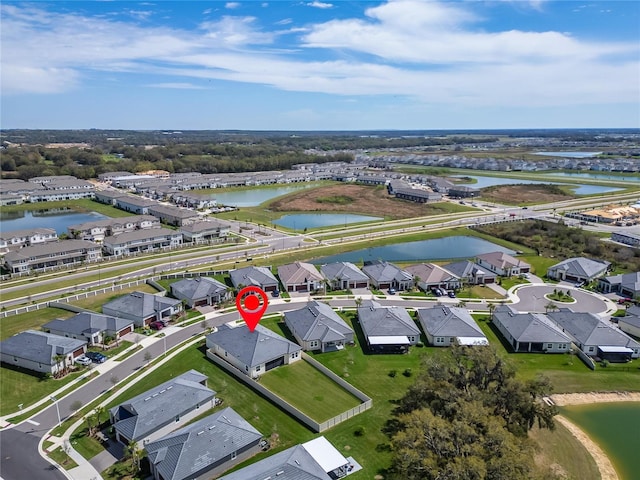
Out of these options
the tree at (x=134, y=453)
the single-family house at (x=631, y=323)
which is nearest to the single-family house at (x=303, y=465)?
the tree at (x=134, y=453)

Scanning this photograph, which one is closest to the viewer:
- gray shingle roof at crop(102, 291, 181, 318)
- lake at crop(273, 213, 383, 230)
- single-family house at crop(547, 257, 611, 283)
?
gray shingle roof at crop(102, 291, 181, 318)

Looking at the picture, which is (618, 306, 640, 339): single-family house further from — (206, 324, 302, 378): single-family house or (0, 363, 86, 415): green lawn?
(0, 363, 86, 415): green lawn

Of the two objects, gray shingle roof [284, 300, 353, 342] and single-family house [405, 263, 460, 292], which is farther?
single-family house [405, 263, 460, 292]

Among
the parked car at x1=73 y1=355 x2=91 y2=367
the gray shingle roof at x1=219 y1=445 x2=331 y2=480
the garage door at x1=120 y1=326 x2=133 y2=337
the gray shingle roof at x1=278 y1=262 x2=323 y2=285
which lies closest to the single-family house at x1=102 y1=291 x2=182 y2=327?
the garage door at x1=120 y1=326 x2=133 y2=337

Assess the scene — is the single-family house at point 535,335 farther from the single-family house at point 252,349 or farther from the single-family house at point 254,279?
the single-family house at point 254,279

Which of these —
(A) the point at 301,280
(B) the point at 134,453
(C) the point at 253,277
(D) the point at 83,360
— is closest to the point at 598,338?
(A) the point at 301,280

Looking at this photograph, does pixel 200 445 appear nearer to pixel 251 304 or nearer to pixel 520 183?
pixel 251 304

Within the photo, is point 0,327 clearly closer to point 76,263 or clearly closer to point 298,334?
point 76,263

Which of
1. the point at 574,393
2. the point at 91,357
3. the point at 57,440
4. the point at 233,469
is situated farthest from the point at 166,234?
the point at 574,393
